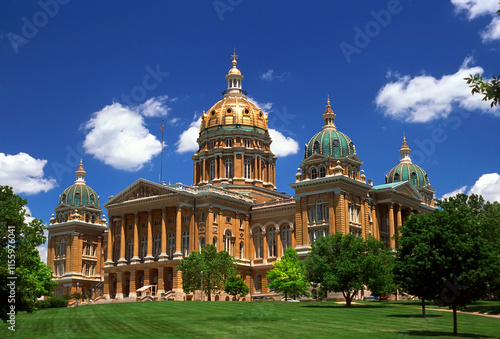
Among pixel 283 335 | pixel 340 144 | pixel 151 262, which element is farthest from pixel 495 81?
pixel 151 262

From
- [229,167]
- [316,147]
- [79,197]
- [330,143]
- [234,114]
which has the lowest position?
[79,197]

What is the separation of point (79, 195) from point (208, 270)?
56356mm

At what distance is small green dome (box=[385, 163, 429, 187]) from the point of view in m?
113

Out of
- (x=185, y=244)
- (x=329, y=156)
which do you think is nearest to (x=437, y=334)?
(x=329, y=156)

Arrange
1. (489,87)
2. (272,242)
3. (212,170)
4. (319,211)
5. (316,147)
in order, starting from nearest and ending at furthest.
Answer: (489,87)
(319,211)
(316,147)
(272,242)
(212,170)

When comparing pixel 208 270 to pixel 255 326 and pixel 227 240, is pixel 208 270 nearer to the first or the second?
pixel 227 240

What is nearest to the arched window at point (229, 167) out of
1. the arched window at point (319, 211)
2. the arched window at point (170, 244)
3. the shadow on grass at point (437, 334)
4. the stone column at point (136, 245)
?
the arched window at point (170, 244)

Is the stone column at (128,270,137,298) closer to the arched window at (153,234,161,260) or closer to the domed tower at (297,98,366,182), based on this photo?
the arched window at (153,234,161,260)

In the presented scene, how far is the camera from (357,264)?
65.9 meters

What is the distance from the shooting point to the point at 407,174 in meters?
113

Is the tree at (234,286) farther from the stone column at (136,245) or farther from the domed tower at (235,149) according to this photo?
the domed tower at (235,149)

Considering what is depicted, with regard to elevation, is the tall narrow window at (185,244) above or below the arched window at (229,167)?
below

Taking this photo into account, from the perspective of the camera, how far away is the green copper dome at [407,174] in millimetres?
112688

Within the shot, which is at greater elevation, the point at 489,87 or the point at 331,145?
the point at 331,145
